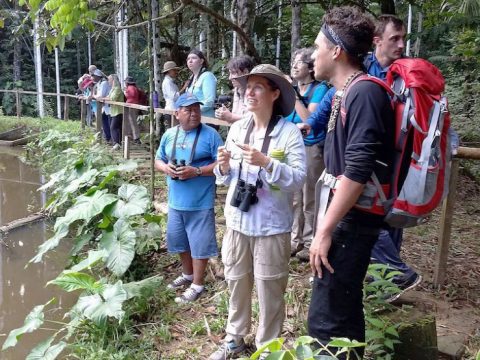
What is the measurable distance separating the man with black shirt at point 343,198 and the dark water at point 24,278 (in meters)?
2.93

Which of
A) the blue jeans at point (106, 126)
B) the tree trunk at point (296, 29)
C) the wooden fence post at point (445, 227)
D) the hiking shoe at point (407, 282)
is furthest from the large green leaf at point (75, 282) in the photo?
the blue jeans at point (106, 126)

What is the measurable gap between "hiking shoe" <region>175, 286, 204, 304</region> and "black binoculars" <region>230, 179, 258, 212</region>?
4.41ft

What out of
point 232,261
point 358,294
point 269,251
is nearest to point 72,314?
point 232,261

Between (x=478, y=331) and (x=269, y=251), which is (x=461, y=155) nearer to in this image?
(x=478, y=331)

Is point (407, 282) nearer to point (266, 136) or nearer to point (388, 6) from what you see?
point (266, 136)

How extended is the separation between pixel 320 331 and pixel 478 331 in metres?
1.23

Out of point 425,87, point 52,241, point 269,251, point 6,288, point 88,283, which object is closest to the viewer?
point 425,87

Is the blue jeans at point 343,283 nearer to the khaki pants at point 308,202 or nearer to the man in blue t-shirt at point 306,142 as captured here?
the man in blue t-shirt at point 306,142

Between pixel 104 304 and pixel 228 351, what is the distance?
928 mm

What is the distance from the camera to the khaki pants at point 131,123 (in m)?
Answer: 8.05

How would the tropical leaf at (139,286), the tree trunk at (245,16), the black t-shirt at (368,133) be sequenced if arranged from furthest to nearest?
the tree trunk at (245,16) < the tropical leaf at (139,286) < the black t-shirt at (368,133)

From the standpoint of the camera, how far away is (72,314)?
3.37m

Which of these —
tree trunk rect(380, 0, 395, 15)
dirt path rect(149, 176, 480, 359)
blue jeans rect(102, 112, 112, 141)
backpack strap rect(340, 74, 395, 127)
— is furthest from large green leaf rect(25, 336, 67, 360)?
blue jeans rect(102, 112, 112, 141)

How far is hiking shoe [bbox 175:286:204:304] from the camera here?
11.4ft
